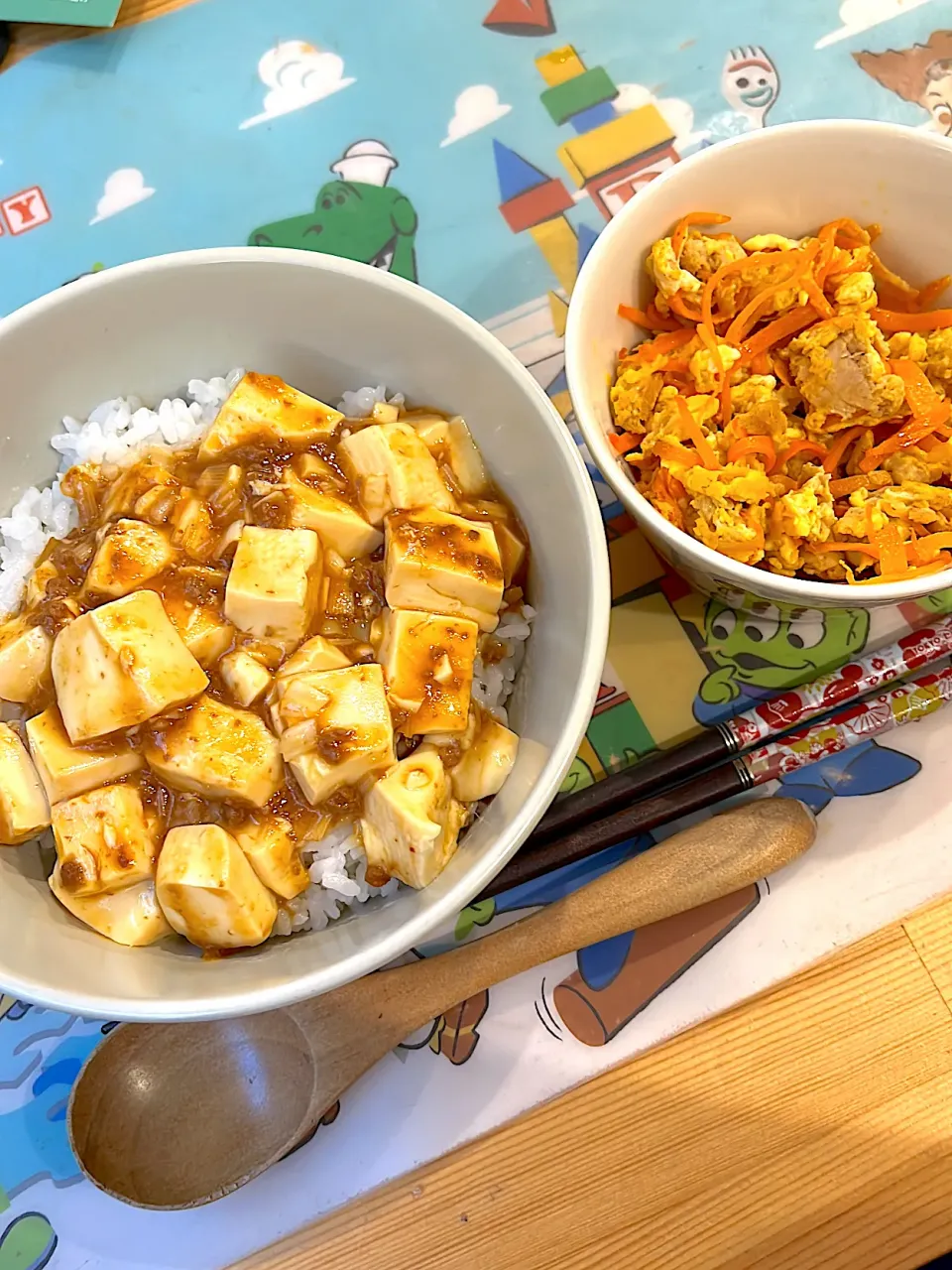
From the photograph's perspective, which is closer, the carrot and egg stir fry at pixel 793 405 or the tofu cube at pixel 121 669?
the tofu cube at pixel 121 669

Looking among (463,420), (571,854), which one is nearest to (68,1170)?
(571,854)

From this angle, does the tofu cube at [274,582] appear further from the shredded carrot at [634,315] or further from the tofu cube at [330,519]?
the shredded carrot at [634,315]

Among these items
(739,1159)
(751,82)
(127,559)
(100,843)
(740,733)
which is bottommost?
(739,1159)

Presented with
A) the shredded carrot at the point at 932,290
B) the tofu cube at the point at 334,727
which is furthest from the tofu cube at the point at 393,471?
the shredded carrot at the point at 932,290

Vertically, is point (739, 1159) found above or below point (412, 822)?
below

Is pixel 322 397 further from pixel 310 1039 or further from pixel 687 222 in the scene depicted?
pixel 310 1039

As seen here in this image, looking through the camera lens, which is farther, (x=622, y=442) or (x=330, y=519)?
(x=622, y=442)

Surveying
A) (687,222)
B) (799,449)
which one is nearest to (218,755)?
(799,449)
